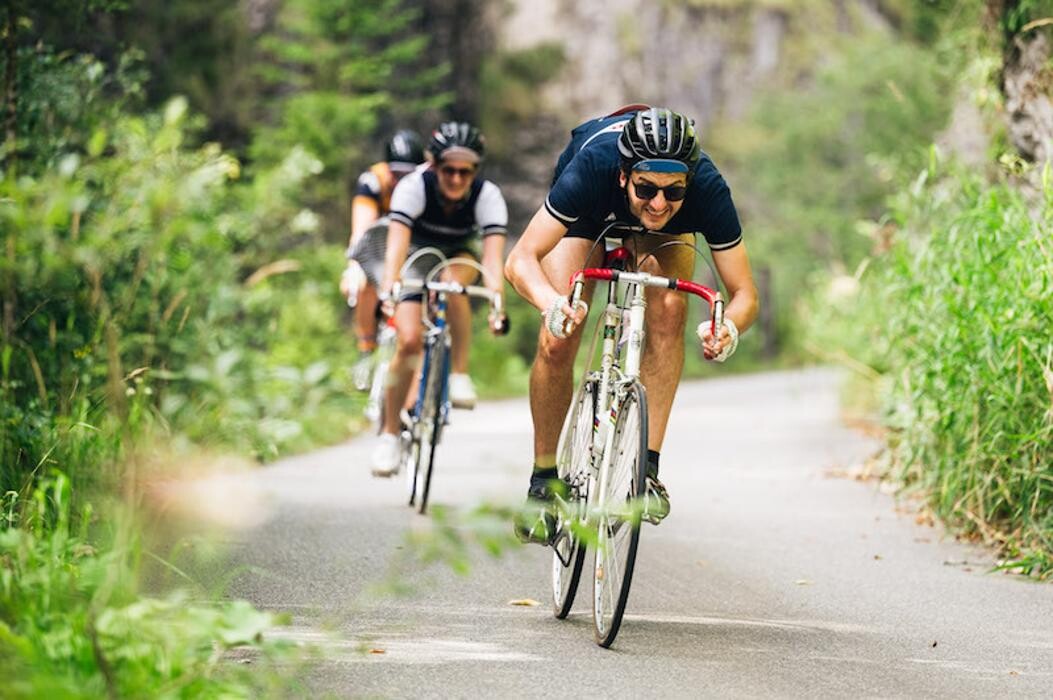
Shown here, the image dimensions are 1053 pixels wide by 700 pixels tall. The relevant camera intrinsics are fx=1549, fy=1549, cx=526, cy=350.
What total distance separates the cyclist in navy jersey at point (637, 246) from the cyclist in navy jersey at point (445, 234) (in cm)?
248

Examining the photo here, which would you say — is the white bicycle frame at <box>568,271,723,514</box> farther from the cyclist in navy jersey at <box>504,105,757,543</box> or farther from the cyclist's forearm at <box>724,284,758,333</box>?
the cyclist's forearm at <box>724,284,758,333</box>

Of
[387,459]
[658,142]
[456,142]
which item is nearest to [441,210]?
[456,142]

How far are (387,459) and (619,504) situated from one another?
4.19 metres

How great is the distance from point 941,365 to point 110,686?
20.2 ft

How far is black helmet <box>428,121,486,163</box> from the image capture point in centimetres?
889

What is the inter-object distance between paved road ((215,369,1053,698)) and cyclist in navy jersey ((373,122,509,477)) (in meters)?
0.77

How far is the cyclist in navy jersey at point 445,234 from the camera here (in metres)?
8.98

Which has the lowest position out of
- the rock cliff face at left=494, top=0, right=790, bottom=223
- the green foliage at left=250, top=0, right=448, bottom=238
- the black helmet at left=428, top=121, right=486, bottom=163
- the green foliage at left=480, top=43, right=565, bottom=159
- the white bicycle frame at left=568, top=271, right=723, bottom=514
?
the white bicycle frame at left=568, top=271, right=723, bottom=514

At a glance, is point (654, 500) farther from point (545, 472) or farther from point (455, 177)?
point (455, 177)

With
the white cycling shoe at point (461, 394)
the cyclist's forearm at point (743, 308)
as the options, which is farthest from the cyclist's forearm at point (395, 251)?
the cyclist's forearm at point (743, 308)

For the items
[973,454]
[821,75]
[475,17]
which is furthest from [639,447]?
[821,75]

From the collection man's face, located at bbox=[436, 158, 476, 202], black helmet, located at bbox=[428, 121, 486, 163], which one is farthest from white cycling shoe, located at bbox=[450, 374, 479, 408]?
black helmet, located at bbox=[428, 121, 486, 163]

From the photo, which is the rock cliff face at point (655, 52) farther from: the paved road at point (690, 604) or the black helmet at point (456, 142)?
the paved road at point (690, 604)

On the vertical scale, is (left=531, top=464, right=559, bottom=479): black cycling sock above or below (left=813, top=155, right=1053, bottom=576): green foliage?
below
